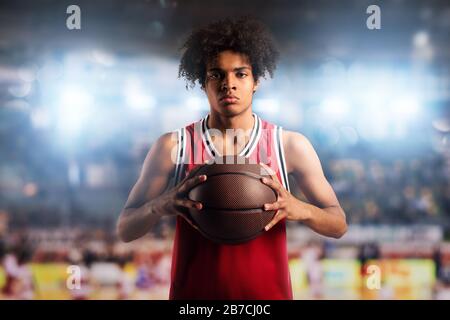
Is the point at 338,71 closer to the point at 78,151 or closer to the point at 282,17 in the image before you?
the point at 282,17

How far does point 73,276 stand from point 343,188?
143 centimetres

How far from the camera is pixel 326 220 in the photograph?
169 centimetres

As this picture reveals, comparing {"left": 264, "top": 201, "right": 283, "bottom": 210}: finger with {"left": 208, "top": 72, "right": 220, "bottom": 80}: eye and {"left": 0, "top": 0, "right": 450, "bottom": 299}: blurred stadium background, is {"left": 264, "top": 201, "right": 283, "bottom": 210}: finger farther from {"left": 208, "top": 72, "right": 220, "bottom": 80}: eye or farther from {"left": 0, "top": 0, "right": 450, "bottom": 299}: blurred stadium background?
{"left": 0, "top": 0, "right": 450, "bottom": 299}: blurred stadium background

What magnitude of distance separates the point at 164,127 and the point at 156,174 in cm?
113

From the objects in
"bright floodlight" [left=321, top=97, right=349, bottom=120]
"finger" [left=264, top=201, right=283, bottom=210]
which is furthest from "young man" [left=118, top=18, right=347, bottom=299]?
A: "bright floodlight" [left=321, top=97, right=349, bottom=120]

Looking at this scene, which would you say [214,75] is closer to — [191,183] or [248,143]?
[248,143]

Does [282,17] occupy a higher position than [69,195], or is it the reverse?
[282,17]

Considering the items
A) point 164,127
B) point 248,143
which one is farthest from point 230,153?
point 164,127

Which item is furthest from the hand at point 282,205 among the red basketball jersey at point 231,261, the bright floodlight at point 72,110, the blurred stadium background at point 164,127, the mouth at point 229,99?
the bright floodlight at point 72,110

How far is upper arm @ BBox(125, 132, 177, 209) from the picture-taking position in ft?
5.52

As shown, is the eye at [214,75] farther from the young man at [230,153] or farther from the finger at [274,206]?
the finger at [274,206]

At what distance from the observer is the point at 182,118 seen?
7.89 ft

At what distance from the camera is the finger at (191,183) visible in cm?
139
